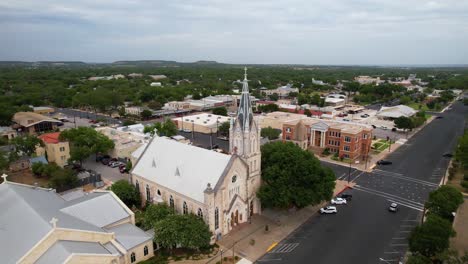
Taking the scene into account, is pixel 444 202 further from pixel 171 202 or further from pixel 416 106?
pixel 416 106

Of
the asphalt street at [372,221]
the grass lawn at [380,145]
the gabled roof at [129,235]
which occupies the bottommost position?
the asphalt street at [372,221]

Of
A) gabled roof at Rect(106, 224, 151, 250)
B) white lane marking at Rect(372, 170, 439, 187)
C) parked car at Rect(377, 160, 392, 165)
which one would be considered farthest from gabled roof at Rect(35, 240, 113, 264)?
parked car at Rect(377, 160, 392, 165)

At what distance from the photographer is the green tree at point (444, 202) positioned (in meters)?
44.4

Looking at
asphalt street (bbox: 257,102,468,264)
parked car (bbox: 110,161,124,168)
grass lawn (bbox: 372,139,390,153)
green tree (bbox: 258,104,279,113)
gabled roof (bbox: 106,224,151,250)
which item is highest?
green tree (bbox: 258,104,279,113)

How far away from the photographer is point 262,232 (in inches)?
1779

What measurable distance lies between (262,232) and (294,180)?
30.4 feet

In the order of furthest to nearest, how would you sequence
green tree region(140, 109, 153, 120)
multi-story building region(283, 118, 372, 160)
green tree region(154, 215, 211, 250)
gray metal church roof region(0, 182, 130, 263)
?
green tree region(140, 109, 153, 120), multi-story building region(283, 118, 372, 160), green tree region(154, 215, 211, 250), gray metal church roof region(0, 182, 130, 263)

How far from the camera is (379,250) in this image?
4144cm

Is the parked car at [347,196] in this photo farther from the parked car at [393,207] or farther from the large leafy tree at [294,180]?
the large leafy tree at [294,180]

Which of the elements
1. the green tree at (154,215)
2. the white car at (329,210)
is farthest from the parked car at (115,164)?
the white car at (329,210)

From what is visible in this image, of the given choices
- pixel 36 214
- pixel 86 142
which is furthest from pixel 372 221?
pixel 86 142

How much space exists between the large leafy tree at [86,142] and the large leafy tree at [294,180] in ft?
139

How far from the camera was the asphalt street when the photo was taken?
40406mm

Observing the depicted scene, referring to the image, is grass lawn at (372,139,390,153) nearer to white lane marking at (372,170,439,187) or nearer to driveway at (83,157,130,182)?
white lane marking at (372,170,439,187)
